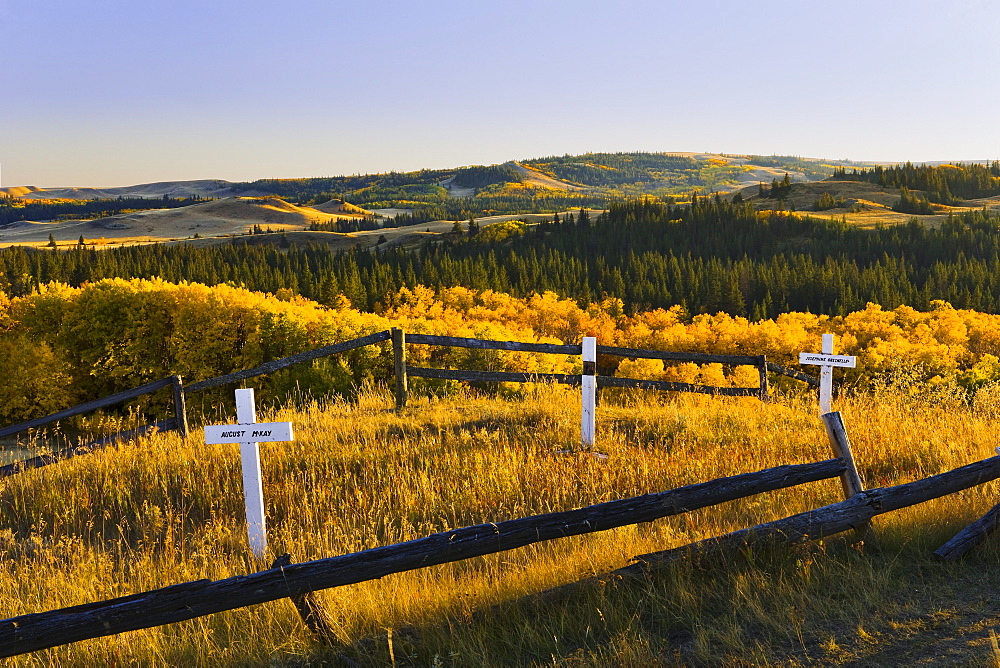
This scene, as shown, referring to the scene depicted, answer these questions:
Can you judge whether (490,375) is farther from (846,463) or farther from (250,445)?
(846,463)

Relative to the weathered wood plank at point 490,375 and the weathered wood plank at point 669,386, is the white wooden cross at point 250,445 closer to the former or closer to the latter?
the weathered wood plank at point 490,375

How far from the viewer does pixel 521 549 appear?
5.29 metres

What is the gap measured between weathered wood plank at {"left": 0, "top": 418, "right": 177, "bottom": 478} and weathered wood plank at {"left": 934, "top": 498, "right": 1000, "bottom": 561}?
1020cm

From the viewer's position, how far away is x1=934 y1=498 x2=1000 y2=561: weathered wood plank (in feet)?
15.7

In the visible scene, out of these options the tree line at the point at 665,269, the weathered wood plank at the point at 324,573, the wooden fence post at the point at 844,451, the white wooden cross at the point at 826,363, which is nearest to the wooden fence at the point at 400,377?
the white wooden cross at the point at 826,363

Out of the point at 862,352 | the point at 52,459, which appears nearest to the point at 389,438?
the point at 52,459

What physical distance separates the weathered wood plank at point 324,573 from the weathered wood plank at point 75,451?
22.9 ft

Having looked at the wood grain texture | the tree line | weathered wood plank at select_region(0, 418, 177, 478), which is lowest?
the tree line

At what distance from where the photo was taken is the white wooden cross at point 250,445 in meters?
5.57

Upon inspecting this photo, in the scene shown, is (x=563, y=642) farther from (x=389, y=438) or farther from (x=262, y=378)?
(x=262, y=378)

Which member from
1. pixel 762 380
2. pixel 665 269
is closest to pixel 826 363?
pixel 762 380

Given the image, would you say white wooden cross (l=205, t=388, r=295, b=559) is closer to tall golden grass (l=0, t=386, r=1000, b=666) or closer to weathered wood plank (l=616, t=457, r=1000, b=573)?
tall golden grass (l=0, t=386, r=1000, b=666)

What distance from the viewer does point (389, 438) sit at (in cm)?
918

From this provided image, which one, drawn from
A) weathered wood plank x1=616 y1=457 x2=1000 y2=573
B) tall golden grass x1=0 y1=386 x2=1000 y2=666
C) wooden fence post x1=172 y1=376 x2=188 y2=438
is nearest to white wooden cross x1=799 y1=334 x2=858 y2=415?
tall golden grass x1=0 y1=386 x2=1000 y2=666
